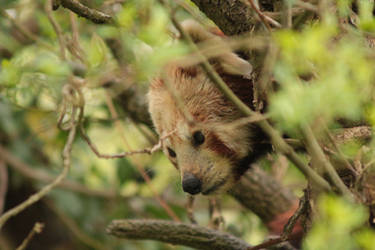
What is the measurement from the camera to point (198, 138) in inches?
95.3

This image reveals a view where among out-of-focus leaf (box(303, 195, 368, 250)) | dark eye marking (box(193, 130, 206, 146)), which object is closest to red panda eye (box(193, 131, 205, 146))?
dark eye marking (box(193, 130, 206, 146))

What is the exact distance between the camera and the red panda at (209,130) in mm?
2400

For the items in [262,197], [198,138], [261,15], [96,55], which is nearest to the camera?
[261,15]

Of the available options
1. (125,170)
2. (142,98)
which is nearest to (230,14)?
(142,98)

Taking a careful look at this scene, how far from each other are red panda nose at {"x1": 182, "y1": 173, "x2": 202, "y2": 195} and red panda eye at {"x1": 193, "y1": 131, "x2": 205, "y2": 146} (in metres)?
0.13

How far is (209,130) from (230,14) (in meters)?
0.55

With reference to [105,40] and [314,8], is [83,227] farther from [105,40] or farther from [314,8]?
[314,8]

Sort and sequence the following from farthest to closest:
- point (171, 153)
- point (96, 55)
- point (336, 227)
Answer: point (171, 153), point (96, 55), point (336, 227)

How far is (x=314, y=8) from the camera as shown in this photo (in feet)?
4.62

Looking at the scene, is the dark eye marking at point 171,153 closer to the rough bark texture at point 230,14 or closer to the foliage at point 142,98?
the foliage at point 142,98

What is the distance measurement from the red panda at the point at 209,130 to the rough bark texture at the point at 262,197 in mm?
732

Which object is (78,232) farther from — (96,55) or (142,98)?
(96,55)

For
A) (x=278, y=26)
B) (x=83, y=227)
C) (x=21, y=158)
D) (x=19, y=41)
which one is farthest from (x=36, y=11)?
(x=278, y=26)

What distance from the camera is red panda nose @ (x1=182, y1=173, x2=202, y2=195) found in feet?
7.87
